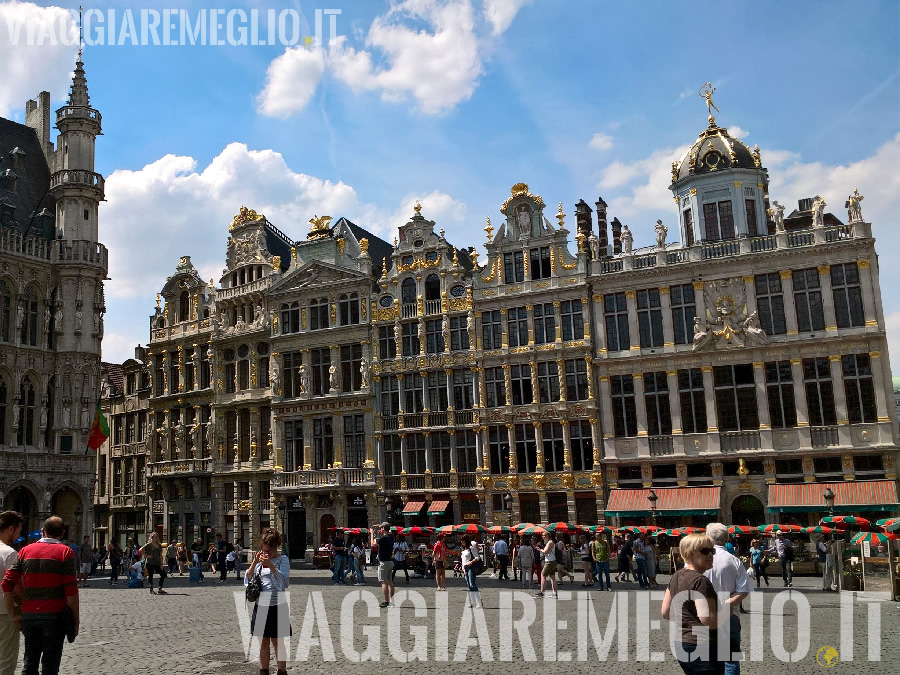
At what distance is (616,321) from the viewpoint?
130 ft

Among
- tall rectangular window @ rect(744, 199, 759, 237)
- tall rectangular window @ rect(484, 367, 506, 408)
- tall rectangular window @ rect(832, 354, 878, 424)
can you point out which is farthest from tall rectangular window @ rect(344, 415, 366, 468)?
tall rectangular window @ rect(832, 354, 878, 424)

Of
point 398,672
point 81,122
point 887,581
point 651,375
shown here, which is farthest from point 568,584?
point 81,122

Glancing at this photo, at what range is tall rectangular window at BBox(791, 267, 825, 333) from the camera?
36.3 m

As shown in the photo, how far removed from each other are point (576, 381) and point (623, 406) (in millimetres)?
2420

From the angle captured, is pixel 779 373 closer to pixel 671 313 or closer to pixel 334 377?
pixel 671 313

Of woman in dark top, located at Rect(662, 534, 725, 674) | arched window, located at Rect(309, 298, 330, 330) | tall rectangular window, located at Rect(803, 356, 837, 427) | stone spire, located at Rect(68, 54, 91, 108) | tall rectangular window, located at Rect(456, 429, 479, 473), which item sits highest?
stone spire, located at Rect(68, 54, 91, 108)

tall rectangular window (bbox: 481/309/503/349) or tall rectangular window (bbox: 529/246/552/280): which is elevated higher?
tall rectangular window (bbox: 529/246/552/280)

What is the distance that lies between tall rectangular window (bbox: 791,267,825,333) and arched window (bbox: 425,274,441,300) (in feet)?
55.6

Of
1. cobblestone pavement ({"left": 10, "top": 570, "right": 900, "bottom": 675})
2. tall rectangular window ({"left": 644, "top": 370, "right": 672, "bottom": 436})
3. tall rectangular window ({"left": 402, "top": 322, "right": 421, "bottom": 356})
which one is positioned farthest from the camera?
tall rectangular window ({"left": 402, "top": 322, "right": 421, "bottom": 356})

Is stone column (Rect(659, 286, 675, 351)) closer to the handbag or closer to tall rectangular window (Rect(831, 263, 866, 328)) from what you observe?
tall rectangular window (Rect(831, 263, 866, 328))

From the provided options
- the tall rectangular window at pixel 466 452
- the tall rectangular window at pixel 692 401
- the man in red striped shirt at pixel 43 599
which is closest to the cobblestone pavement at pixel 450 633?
the man in red striped shirt at pixel 43 599

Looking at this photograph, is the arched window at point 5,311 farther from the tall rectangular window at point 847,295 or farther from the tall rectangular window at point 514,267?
the tall rectangular window at point 847,295

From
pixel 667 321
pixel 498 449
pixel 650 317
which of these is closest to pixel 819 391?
pixel 667 321

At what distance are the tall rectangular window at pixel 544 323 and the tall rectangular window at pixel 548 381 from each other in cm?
115
